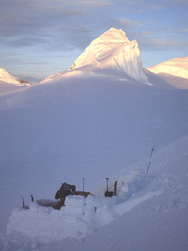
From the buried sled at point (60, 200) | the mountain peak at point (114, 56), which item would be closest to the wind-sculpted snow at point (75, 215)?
the buried sled at point (60, 200)

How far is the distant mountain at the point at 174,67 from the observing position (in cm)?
5238

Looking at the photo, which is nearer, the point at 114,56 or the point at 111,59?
the point at 111,59

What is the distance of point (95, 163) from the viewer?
15773mm

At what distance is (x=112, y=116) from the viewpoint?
22.9 m

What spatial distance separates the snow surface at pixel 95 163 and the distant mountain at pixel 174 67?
2291cm

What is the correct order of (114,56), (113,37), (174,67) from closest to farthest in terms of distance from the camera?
(114,56) < (113,37) < (174,67)

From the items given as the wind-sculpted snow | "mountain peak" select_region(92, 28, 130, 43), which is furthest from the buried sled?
"mountain peak" select_region(92, 28, 130, 43)

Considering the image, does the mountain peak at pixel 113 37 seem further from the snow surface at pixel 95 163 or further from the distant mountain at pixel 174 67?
the distant mountain at pixel 174 67

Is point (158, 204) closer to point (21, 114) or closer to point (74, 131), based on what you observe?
point (74, 131)

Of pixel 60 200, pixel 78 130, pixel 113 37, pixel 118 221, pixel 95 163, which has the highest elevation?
pixel 113 37

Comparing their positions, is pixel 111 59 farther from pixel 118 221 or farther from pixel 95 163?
pixel 118 221

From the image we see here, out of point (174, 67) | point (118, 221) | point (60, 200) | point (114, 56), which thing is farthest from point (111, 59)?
point (118, 221)

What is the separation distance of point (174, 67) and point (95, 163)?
4250 cm

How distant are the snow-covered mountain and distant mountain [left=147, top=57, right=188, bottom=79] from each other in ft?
43.6
